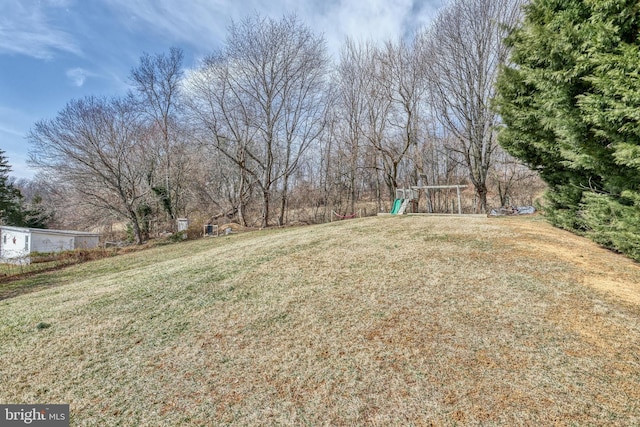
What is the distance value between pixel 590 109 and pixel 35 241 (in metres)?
19.4

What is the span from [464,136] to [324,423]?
16.1 meters

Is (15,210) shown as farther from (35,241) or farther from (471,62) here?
(471,62)

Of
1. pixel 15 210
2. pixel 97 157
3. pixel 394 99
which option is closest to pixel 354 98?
pixel 394 99

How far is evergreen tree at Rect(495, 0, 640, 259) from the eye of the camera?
345cm

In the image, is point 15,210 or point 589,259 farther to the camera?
point 15,210

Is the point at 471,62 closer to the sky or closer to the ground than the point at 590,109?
closer to the sky

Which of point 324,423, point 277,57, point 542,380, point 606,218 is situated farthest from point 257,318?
point 277,57

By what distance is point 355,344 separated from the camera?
269cm

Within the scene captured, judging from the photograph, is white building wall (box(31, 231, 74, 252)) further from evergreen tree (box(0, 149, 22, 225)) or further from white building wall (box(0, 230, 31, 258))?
evergreen tree (box(0, 149, 22, 225))

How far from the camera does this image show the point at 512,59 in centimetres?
712

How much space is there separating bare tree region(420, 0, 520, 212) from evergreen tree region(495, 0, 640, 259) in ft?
25.4

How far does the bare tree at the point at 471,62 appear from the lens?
43.0 ft

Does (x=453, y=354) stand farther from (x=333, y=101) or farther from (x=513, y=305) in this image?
(x=333, y=101)

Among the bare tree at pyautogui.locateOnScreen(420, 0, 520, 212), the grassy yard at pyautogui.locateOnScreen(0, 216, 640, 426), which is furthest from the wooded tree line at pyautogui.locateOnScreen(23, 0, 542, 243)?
the grassy yard at pyautogui.locateOnScreen(0, 216, 640, 426)
